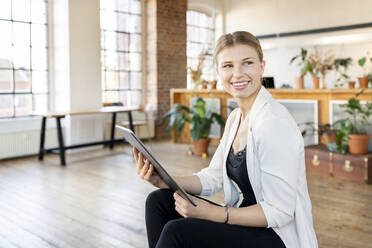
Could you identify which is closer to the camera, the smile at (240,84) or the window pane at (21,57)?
the smile at (240,84)

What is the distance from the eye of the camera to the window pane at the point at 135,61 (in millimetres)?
8109

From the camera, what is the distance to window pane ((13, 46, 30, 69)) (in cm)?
629

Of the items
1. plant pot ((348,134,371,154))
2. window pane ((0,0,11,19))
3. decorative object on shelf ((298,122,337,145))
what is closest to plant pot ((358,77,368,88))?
decorative object on shelf ((298,122,337,145))

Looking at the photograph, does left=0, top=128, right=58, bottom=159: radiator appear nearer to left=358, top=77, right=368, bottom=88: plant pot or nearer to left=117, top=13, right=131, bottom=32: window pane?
left=117, top=13, right=131, bottom=32: window pane

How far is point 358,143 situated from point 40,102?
487 cm

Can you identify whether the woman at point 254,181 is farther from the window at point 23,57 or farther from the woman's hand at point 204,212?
the window at point 23,57

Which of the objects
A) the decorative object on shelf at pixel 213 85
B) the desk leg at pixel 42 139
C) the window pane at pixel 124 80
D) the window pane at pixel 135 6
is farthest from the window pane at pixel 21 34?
the decorative object on shelf at pixel 213 85

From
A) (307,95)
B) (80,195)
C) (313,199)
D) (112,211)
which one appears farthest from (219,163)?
(307,95)

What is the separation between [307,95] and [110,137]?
139 inches

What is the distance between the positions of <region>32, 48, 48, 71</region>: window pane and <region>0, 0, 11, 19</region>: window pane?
2.10 feet

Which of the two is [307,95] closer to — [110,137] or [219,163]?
[110,137]

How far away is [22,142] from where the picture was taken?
6156 mm

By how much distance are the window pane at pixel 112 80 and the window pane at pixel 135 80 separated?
1.22ft

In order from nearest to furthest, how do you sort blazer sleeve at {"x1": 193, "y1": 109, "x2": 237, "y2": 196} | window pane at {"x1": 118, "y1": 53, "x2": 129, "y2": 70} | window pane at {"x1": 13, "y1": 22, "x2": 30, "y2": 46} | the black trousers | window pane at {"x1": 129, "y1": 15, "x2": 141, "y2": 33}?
the black trousers
blazer sleeve at {"x1": 193, "y1": 109, "x2": 237, "y2": 196}
window pane at {"x1": 13, "y1": 22, "x2": 30, "y2": 46}
window pane at {"x1": 118, "y1": 53, "x2": 129, "y2": 70}
window pane at {"x1": 129, "y1": 15, "x2": 141, "y2": 33}
